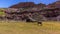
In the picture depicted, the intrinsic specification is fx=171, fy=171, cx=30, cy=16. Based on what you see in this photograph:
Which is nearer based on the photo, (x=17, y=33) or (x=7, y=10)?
(x=17, y=33)

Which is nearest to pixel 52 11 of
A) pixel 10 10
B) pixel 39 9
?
pixel 39 9

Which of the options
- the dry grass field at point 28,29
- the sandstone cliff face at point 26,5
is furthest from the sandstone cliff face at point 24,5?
the dry grass field at point 28,29

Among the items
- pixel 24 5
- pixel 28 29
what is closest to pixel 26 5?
A: pixel 24 5

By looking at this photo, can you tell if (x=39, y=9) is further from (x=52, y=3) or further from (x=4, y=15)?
(x=4, y=15)

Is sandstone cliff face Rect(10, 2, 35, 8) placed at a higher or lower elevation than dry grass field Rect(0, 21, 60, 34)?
higher

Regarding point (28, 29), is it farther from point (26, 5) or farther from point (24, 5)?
point (26, 5)

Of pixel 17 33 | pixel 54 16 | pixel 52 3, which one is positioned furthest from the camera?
pixel 54 16

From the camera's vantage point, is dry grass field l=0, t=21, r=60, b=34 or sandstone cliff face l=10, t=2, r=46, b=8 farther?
sandstone cliff face l=10, t=2, r=46, b=8

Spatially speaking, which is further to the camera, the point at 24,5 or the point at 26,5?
the point at 26,5

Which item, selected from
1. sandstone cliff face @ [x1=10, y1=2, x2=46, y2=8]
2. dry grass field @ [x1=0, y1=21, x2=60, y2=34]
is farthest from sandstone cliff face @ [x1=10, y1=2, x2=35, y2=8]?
dry grass field @ [x1=0, y1=21, x2=60, y2=34]

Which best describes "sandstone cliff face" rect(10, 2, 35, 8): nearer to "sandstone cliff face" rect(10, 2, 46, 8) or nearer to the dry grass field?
"sandstone cliff face" rect(10, 2, 46, 8)

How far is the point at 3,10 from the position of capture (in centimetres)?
2192

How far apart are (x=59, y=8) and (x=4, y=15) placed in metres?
7.34

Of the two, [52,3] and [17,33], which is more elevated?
[52,3]
